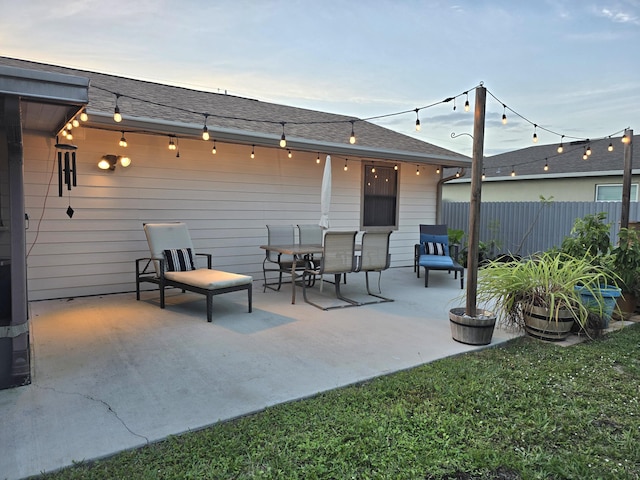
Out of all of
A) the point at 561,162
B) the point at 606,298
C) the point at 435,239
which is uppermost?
the point at 561,162

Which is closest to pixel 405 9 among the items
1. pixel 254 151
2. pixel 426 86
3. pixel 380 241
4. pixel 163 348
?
pixel 426 86

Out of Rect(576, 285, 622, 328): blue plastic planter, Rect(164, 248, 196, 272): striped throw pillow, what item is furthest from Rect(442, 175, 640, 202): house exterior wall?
Rect(164, 248, 196, 272): striped throw pillow

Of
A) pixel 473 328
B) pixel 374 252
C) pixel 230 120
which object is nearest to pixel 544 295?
pixel 473 328

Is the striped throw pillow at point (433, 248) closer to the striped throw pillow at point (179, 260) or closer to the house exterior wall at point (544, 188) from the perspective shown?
the striped throw pillow at point (179, 260)

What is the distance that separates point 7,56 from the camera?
709cm

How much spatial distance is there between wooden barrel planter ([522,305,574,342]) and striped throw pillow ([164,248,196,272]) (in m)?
4.33

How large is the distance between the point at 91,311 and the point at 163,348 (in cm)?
183

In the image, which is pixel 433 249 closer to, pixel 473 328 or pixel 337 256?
pixel 337 256

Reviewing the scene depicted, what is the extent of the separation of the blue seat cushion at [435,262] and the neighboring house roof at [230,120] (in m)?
2.04

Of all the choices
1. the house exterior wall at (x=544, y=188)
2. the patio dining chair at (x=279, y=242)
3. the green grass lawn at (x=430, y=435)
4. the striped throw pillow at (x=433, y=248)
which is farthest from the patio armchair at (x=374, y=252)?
the house exterior wall at (x=544, y=188)

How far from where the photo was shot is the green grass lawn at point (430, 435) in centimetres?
213

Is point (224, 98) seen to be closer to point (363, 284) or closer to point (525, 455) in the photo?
point (363, 284)

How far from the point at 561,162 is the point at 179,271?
41.7 feet

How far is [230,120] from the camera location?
664cm
